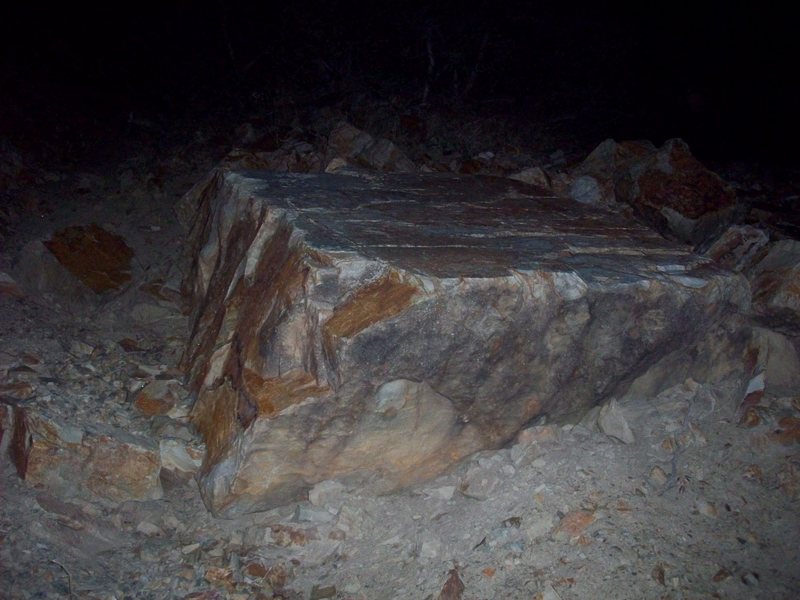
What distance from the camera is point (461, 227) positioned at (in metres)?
2.51

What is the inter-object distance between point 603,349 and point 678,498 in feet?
1.67

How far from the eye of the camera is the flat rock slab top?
2133 millimetres

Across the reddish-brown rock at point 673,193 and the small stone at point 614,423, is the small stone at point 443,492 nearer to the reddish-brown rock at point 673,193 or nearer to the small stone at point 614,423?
the small stone at point 614,423

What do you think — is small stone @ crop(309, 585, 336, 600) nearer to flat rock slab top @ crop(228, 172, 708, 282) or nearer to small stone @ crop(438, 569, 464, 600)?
small stone @ crop(438, 569, 464, 600)

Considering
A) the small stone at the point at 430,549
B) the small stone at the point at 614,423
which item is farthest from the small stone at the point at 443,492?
the small stone at the point at 614,423

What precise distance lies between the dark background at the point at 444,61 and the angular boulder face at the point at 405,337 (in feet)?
8.39

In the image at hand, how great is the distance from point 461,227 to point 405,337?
31.0 inches

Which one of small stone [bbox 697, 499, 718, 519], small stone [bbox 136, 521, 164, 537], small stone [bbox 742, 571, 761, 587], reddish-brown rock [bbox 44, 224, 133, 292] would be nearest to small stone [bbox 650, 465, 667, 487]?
small stone [bbox 697, 499, 718, 519]

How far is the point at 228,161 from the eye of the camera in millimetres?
4082

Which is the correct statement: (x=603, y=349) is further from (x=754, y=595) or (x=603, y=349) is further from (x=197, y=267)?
(x=197, y=267)

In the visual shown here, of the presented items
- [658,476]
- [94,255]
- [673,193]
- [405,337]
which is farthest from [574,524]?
[94,255]

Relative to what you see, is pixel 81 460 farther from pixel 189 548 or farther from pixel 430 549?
pixel 430 549

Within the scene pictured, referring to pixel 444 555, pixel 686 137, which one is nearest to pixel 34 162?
pixel 444 555

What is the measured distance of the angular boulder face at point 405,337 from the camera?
1.89 metres
